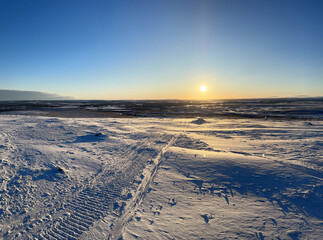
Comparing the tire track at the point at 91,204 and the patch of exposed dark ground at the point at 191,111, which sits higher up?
the patch of exposed dark ground at the point at 191,111

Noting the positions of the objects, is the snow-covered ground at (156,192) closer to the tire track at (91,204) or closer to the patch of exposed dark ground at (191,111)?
the tire track at (91,204)

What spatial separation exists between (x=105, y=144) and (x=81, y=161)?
2.73 meters

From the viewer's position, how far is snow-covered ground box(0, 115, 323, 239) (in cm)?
396

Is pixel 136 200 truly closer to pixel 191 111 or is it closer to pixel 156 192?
pixel 156 192

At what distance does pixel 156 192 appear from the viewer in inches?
215

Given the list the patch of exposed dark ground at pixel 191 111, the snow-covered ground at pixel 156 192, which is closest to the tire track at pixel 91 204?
the snow-covered ground at pixel 156 192

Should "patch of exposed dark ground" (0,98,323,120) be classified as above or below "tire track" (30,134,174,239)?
above

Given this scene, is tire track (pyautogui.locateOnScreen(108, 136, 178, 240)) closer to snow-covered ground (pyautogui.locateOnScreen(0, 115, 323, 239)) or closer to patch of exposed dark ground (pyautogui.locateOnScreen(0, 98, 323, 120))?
snow-covered ground (pyautogui.locateOnScreen(0, 115, 323, 239))

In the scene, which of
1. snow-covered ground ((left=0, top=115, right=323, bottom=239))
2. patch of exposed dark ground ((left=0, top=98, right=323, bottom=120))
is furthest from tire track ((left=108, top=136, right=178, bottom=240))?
patch of exposed dark ground ((left=0, top=98, right=323, bottom=120))

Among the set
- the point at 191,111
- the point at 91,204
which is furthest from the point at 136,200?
the point at 191,111

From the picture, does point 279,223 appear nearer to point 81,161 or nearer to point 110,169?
point 110,169

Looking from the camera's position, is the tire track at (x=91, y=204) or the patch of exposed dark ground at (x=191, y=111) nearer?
the tire track at (x=91, y=204)

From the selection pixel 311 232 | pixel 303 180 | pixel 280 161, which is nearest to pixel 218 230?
pixel 311 232

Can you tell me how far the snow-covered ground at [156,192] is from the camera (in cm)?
396
